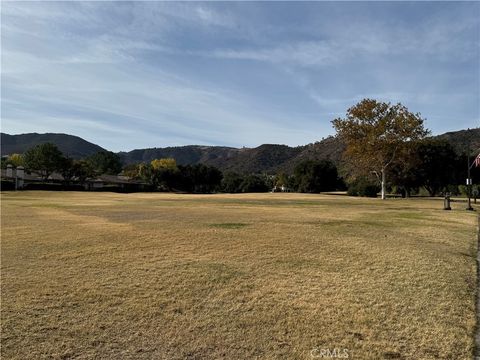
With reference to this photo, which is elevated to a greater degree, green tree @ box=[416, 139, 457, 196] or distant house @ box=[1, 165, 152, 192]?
green tree @ box=[416, 139, 457, 196]

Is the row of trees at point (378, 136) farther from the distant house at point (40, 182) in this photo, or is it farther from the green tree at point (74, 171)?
the green tree at point (74, 171)

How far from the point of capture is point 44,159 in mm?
86312

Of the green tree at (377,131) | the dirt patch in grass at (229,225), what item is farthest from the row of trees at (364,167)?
the dirt patch in grass at (229,225)

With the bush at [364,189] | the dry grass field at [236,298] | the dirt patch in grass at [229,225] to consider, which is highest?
the bush at [364,189]

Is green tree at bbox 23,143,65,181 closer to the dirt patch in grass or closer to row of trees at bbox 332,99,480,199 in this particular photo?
row of trees at bbox 332,99,480,199

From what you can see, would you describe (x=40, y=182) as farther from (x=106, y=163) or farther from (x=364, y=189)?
(x=106, y=163)

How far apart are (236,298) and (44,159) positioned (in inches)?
3486

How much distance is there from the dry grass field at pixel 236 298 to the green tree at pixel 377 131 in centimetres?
3459

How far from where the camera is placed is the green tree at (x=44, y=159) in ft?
284

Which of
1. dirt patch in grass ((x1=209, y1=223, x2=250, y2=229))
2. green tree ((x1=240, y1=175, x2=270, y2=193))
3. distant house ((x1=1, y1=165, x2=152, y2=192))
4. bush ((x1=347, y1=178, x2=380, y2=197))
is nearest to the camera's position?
dirt patch in grass ((x1=209, y1=223, x2=250, y2=229))

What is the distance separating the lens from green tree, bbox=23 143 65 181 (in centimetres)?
8661

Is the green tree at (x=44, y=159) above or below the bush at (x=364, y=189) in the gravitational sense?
above

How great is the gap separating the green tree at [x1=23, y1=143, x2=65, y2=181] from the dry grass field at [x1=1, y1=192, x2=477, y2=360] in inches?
3191

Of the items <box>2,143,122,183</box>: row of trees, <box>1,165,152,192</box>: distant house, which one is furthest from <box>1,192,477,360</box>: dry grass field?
<box>2,143,122,183</box>: row of trees
